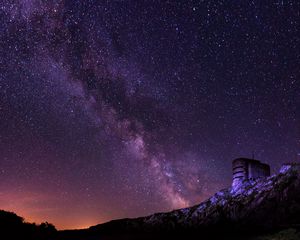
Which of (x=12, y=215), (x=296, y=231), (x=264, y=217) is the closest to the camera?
(x=296, y=231)

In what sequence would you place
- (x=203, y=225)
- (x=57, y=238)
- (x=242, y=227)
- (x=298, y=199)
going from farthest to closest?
(x=203, y=225) → (x=242, y=227) → (x=298, y=199) → (x=57, y=238)

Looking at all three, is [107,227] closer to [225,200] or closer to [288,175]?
[225,200]

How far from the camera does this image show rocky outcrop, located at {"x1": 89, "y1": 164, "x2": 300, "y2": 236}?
54.3 m

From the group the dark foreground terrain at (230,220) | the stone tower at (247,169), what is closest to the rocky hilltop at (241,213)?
the dark foreground terrain at (230,220)

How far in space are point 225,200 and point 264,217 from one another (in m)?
23.4

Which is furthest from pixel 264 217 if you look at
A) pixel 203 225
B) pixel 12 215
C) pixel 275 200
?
pixel 12 215

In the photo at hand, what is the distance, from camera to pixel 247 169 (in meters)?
66.5

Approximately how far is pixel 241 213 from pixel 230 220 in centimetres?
350

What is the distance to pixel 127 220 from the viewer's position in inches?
4021

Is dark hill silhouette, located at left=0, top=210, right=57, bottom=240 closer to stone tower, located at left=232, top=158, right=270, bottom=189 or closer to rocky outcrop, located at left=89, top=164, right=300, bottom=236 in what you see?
rocky outcrop, located at left=89, top=164, right=300, bottom=236

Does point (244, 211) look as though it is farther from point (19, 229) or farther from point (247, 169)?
point (19, 229)

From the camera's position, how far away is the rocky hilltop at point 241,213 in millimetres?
54022

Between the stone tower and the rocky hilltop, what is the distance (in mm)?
1146

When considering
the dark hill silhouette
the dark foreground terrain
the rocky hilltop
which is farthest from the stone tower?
the dark hill silhouette
